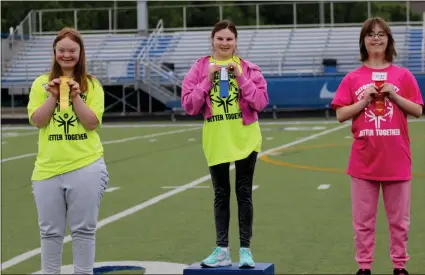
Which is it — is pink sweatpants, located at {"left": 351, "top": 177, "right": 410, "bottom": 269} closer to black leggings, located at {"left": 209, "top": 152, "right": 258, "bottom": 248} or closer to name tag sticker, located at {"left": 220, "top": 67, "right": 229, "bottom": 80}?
black leggings, located at {"left": 209, "top": 152, "right": 258, "bottom": 248}

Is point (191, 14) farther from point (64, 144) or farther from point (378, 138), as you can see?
point (64, 144)

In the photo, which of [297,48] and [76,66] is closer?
[76,66]

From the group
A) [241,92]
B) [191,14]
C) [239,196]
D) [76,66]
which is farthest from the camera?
[191,14]

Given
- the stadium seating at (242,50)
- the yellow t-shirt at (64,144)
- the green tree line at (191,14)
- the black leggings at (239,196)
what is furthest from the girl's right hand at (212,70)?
the green tree line at (191,14)

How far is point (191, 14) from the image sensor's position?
184 ft

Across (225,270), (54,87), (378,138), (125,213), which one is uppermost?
(54,87)

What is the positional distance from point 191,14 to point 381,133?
1949 inches

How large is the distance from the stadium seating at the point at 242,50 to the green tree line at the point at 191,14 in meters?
6.23

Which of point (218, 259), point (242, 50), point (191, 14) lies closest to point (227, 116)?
point (218, 259)

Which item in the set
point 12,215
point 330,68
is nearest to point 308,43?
point 330,68

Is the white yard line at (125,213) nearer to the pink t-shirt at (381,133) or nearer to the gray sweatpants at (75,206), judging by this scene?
the gray sweatpants at (75,206)

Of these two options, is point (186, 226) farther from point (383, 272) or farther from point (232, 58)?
point (232, 58)

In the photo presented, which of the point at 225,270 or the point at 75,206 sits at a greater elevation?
the point at 75,206

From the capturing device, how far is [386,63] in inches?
276
